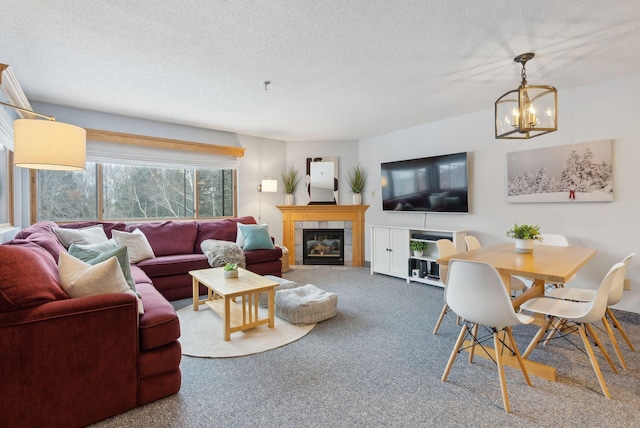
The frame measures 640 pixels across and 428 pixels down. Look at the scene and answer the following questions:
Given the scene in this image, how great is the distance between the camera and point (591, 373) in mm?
2016

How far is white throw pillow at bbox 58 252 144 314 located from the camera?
67.0 inches

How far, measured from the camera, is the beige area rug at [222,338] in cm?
236

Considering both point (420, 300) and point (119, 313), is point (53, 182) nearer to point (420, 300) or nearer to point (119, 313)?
point (119, 313)

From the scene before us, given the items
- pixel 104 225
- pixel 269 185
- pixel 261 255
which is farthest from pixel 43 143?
pixel 269 185

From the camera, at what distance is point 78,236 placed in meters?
3.20

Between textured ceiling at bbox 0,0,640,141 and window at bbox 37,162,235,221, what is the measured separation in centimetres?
98

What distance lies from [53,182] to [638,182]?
6484 millimetres

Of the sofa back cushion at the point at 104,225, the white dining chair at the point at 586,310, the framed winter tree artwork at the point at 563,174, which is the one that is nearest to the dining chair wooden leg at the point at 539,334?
the white dining chair at the point at 586,310

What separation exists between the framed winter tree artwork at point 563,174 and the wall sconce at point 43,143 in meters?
4.27

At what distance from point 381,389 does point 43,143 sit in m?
2.42

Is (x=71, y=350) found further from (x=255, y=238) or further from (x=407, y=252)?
(x=407, y=252)

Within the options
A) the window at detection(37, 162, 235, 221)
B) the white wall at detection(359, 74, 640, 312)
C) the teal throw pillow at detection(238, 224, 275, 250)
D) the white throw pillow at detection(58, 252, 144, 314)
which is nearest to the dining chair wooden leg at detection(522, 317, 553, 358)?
the white wall at detection(359, 74, 640, 312)

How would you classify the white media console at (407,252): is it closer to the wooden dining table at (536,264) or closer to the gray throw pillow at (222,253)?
the wooden dining table at (536,264)

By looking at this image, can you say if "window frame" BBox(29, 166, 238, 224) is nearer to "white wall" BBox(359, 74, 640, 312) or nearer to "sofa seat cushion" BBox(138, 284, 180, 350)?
"sofa seat cushion" BBox(138, 284, 180, 350)
